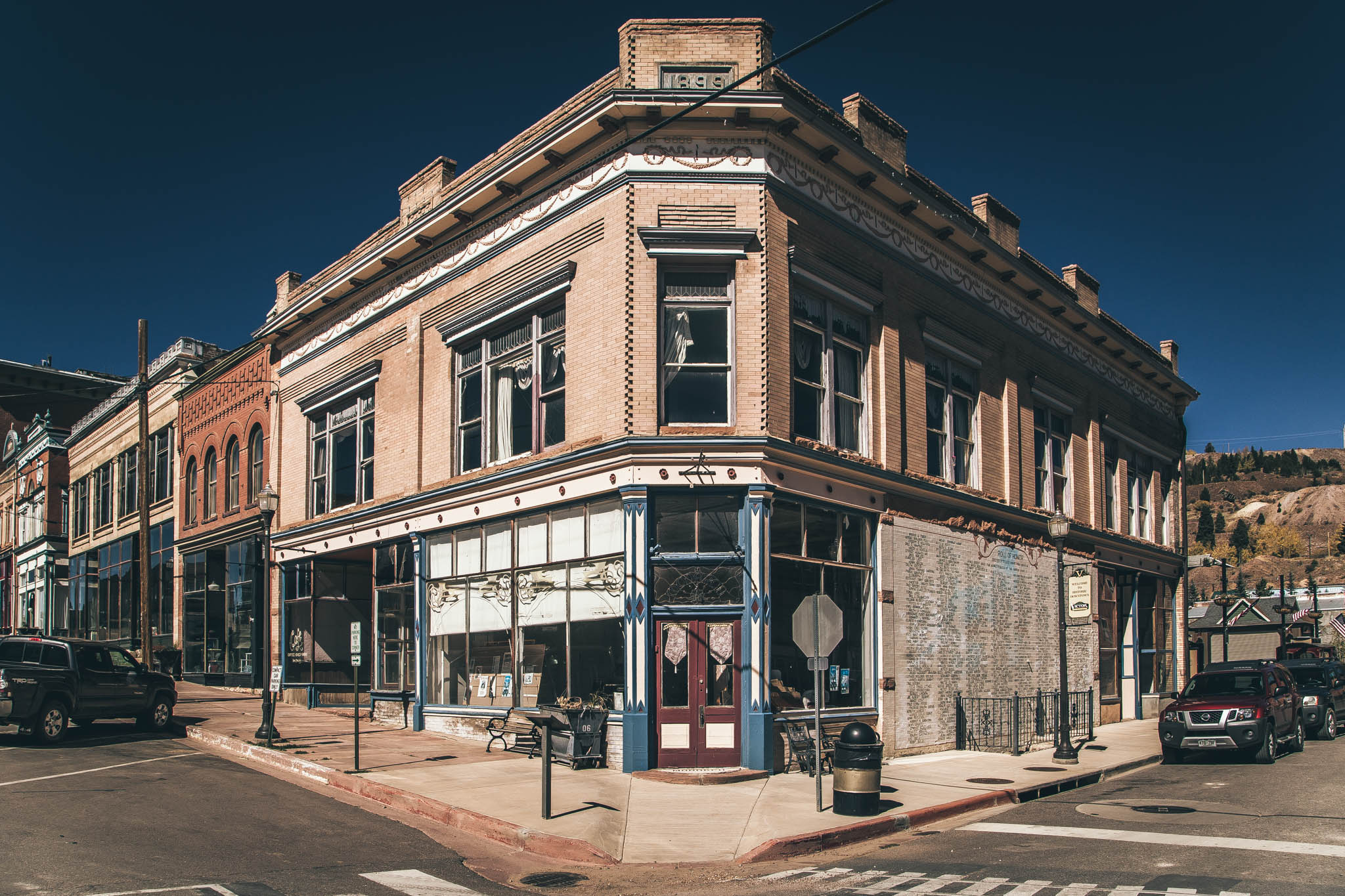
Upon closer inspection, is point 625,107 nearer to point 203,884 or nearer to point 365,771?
point 365,771

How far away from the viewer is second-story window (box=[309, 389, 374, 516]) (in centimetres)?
2481

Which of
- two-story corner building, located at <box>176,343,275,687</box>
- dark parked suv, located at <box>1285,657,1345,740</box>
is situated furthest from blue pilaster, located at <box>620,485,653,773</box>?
dark parked suv, located at <box>1285,657,1345,740</box>

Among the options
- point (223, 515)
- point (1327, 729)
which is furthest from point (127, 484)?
point (1327, 729)

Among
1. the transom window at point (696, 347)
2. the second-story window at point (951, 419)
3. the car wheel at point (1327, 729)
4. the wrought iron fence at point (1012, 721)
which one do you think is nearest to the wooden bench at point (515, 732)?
the transom window at point (696, 347)

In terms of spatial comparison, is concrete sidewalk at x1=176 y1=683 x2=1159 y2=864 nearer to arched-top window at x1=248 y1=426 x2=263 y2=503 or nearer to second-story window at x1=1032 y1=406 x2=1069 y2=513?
second-story window at x1=1032 y1=406 x2=1069 y2=513

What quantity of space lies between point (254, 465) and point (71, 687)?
11.8 metres

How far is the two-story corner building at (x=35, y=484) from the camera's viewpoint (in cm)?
4891

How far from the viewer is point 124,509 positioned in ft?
133

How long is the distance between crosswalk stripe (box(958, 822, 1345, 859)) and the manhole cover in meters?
5.13

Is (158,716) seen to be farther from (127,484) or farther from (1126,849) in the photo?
(127,484)

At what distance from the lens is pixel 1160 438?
3562 centimetres

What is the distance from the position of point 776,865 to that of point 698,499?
680cm

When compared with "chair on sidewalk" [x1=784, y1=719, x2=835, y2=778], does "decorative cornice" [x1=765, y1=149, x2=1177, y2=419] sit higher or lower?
higher

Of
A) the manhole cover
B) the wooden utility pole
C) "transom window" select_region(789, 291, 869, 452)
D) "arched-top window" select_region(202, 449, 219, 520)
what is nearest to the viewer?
the manhole cover
